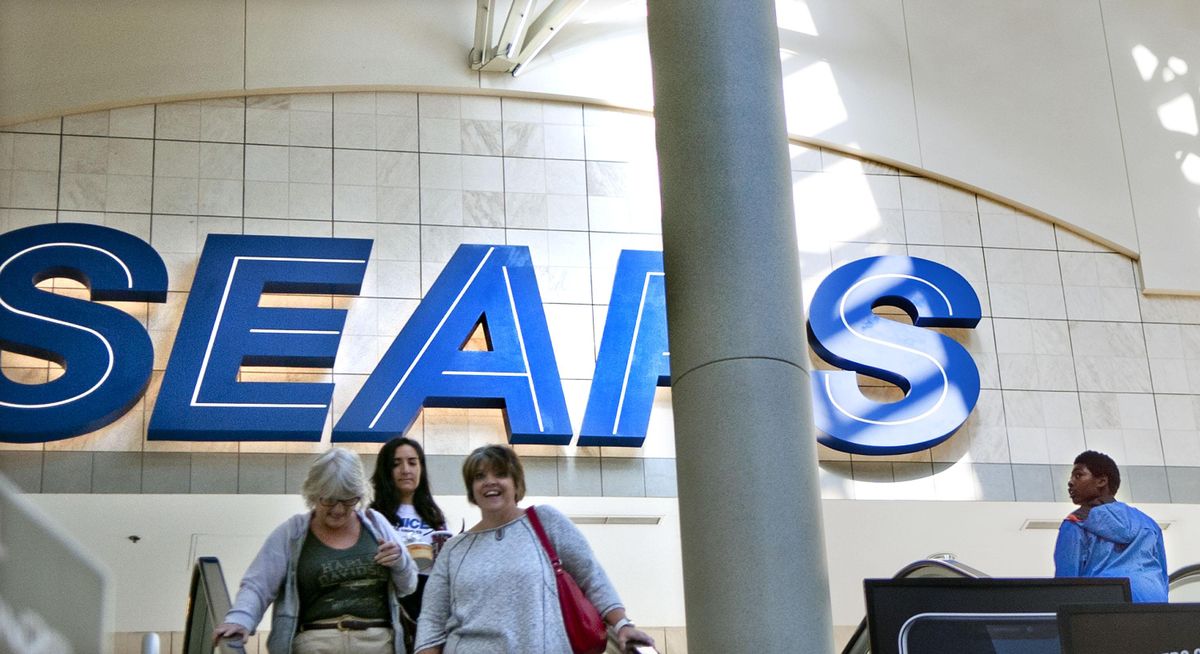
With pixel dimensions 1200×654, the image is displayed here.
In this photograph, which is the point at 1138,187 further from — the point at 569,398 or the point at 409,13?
the point at 409,13

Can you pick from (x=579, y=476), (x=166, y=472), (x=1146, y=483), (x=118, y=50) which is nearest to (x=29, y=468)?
(x=166, y=472)

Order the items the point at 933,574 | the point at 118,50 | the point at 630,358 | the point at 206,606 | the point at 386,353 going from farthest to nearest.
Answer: the point at 118,50
the point at 630,358
the point at 386,353
the point at 933,574
the point at 206,606

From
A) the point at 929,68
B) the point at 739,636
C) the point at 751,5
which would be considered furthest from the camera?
the point at 929,68

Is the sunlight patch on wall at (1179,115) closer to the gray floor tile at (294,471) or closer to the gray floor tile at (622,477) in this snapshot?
the gray floor tile at (622,477)

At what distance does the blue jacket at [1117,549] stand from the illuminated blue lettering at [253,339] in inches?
226

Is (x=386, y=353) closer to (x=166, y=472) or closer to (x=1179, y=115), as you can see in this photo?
(x=166, y=472)

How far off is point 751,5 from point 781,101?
1.43 feet

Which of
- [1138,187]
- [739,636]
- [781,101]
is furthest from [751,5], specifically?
[1138,187]

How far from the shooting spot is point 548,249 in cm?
1153

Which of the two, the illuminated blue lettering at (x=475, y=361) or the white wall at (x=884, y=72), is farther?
the white wall at (x=884, y=72)

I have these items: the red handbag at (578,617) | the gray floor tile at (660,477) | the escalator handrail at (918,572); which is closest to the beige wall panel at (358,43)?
the gray floor tile at (660,477)

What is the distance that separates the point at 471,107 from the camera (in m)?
11.8

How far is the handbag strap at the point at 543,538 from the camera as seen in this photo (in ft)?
16.3

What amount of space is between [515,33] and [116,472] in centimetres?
457
